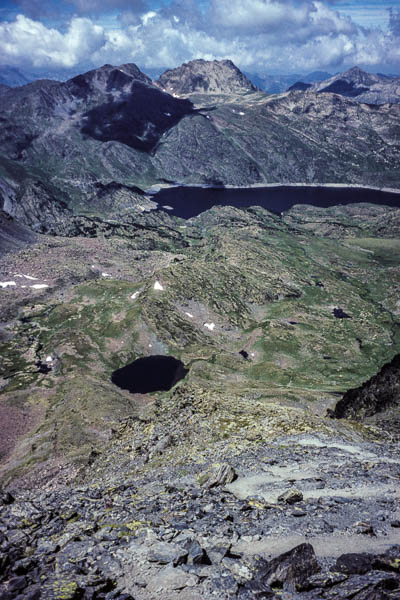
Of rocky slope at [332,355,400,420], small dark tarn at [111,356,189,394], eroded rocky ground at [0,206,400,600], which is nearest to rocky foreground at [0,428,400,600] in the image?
eroded rocky ground at [0,206,400,600]

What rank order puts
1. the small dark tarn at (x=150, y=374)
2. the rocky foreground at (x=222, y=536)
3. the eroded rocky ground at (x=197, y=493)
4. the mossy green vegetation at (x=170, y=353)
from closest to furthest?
the rocky foreground at (x=222, y=536) < the eroded rocky ground at (x=197, y=493) < the mossy green vegetation at (x=170, y=353) < the small dark tarn at (x=150, y=374)

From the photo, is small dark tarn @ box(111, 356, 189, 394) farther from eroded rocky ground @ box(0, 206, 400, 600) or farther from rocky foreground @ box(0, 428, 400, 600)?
rocky foreground @ box(0, 428, 400, 600)

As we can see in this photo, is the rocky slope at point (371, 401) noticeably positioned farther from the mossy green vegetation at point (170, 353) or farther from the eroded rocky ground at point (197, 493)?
the mossy green vegetation at point (170, 353)

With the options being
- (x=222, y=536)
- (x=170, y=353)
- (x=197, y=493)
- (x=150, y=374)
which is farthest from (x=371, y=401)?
(x=222, y=536)

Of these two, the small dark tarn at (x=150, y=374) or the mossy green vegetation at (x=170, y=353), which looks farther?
the small dark tarn at (x=150, y=374)

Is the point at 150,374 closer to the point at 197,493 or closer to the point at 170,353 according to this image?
the point at 170,353

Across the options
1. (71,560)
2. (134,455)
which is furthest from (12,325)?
(71,560)

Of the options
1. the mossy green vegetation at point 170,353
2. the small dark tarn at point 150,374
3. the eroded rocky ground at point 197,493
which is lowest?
the small dark tarn at point 150,374

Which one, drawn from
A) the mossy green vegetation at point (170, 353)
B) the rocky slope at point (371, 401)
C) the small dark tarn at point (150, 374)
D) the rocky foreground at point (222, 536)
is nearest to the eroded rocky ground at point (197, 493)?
the rocky foreground at point (222, 536)
